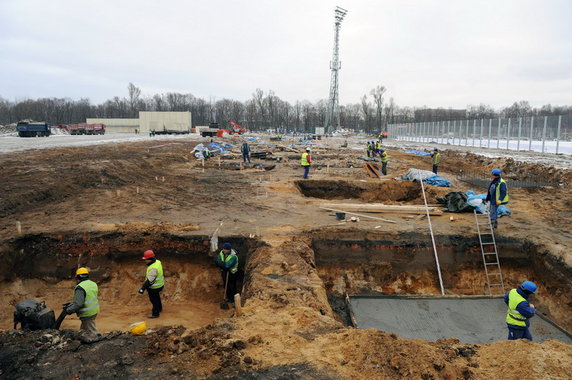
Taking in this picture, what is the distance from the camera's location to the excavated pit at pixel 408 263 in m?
9.51

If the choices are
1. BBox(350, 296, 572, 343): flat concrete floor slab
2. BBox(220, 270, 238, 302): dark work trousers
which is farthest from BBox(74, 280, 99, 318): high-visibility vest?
BBox(350, 296, 572, 343): flat concrete floor slab

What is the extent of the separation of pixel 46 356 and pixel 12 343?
671mm

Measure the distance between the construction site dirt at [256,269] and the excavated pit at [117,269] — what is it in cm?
3

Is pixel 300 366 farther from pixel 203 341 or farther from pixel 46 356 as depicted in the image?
pixel 46 356

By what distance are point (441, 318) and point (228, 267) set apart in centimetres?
487

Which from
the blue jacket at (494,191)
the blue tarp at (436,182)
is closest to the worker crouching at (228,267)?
the blue jacket at (494,191)

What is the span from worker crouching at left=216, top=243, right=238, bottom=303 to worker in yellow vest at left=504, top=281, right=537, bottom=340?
5.50 meters

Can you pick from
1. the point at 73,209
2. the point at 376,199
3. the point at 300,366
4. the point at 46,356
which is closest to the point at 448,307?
the point at 300,366

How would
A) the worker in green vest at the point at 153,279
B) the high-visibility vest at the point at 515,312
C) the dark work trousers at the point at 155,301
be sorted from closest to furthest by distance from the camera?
the high-visibility vest at the point at 515,312, the worker in green vest at the point at 153,279, the dark work trousers at the point at 155,301

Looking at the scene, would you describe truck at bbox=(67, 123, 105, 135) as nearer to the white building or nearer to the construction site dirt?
the white building

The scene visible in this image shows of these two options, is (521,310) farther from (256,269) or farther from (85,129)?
(85,129)

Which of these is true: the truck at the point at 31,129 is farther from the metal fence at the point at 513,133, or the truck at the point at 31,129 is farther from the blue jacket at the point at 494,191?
the metal fence at the point at 513,133

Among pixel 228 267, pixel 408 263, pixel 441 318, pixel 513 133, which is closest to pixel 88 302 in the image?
pixel 228 267

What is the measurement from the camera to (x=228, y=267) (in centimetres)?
830
